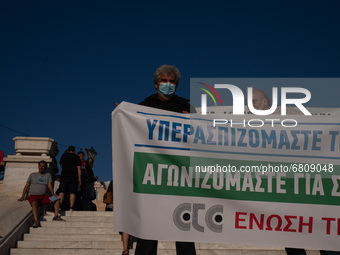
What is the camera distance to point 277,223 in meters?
3.91

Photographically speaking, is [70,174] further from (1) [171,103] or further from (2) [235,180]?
(2) [235,180]

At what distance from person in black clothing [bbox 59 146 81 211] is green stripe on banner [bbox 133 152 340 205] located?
22.6 ft

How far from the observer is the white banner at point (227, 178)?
392 centimetres

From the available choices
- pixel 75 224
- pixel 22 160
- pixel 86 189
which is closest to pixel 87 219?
pixel 75 224

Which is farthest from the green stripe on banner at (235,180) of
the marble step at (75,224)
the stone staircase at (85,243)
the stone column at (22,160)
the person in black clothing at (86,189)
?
the person in black clothing at (86,189)

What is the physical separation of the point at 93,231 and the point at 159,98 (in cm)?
530

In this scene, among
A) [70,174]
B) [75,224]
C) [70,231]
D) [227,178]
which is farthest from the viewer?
[70,174]

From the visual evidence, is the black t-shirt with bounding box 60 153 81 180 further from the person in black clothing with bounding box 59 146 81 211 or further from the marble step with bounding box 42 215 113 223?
the marble step with bounding box 42 215 113 223

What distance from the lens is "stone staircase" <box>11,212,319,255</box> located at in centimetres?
777

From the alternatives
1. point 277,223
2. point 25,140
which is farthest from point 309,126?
point 25,140

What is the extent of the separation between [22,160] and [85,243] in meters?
4.25

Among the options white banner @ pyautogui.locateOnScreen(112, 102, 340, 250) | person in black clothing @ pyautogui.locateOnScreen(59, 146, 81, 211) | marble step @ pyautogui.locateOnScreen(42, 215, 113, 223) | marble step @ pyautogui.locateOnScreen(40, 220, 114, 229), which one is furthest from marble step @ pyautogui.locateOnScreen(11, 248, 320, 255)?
white banner @ pyautogui.locateOnScreen(112, 102, 340, 250)

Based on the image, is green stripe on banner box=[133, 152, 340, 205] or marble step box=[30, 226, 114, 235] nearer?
green stripe on banner box=[133, 152, 340, 205]

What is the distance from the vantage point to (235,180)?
4.04 m
